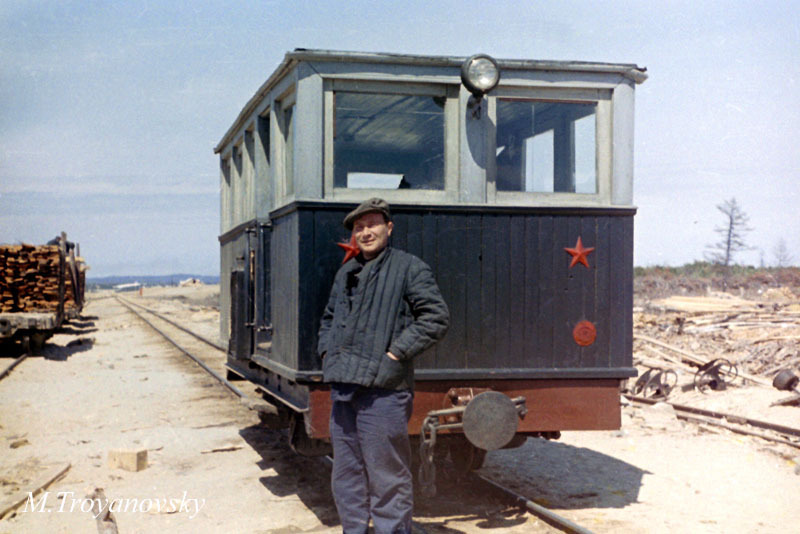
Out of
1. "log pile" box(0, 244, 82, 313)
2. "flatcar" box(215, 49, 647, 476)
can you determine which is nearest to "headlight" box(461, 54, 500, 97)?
"flatcar" box(215, 49, 647, 476)

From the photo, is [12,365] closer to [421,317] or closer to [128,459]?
[128,459]

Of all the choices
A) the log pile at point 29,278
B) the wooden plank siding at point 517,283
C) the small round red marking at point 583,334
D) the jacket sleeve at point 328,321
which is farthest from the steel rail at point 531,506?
the log pile at point 29,278

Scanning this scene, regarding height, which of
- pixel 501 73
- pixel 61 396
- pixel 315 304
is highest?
pixel 501 73

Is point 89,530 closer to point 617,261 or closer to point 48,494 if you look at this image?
point 48,494

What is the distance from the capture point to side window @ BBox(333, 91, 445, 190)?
5.09 metres

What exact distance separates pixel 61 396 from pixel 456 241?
26.3ft

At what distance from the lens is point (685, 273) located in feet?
135

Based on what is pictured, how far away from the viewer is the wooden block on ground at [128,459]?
6568 mm

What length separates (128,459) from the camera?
21.6 ft

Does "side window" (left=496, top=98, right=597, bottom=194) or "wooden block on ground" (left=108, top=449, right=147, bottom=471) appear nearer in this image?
"side window" (left=496, top=98, right=597, bottom=194)

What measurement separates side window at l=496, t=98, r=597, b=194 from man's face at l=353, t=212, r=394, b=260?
4.36ft

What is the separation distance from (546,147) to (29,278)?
15.9m

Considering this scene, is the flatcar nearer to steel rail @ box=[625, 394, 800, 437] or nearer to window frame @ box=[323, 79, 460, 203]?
window frame @ box=[323, 79, 460, 203]

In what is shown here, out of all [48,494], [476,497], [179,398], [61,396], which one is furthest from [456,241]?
[61,396]
